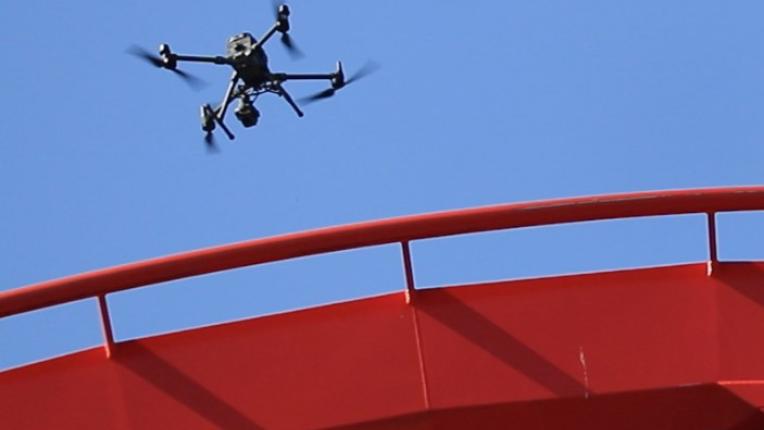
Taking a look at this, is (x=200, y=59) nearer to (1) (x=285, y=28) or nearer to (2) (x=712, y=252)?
(1) (x=285, y=28)

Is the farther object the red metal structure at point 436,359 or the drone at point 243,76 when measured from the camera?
the drone at point 243,76

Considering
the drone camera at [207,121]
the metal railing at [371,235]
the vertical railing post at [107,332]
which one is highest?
the metal railing at [371,235]

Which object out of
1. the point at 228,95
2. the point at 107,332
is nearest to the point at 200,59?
the point at 228,95

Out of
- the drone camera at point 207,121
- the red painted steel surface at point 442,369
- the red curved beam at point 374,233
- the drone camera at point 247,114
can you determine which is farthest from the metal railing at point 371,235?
the drone camera at point 207,121

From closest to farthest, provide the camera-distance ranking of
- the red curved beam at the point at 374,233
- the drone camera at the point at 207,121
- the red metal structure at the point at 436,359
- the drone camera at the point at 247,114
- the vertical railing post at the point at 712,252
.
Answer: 1. the red curved beam at the point at 374,233
2. the red metal structure at the point at 436,359
3. the vertical railing post at the point at 712,252
4. the drone camera at the point at 247,114
5. the drone camera at the point at 207,121

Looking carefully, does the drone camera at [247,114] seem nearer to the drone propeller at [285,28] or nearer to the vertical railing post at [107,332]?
the drone propeller at [285,28]

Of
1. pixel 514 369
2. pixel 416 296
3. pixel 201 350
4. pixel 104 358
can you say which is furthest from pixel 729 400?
pixel 104 358

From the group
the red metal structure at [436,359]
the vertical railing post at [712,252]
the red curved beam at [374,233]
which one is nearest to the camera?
the red curved beam at [374,233]
